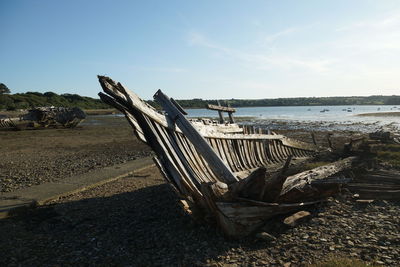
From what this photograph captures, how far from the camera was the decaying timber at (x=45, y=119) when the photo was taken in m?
32.4

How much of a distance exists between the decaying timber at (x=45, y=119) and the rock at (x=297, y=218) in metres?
33.4

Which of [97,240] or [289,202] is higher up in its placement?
[289,202]

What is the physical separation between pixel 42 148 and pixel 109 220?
598 inches

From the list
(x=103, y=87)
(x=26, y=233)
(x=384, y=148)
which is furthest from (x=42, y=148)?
(x=384, y=148)

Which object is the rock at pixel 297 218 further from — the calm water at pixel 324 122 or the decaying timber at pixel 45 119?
the decaying timber at pixel 45 119

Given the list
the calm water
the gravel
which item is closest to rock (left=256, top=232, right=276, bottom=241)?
the gravel

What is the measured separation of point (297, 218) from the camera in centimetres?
578

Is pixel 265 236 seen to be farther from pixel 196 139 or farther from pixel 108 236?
pixel 108 236

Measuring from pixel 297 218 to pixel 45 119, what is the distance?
3571 cm

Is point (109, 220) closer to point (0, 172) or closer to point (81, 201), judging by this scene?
point (81, 201)

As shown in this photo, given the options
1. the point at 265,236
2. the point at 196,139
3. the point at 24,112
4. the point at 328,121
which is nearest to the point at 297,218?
the point at 265,236

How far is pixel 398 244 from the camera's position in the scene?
502 centimetres

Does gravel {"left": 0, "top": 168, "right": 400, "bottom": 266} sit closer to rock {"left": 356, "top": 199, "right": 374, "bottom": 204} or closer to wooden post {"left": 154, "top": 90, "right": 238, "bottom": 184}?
rock {"left": 356, "top": 199, "right": 374, "bottom": 204}

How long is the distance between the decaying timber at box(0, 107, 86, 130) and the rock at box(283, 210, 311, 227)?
3343 cm
